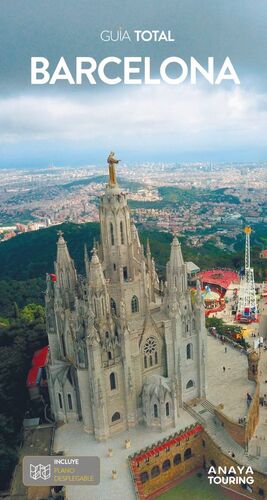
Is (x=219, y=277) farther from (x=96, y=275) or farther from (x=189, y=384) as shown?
(x=96, y=275)

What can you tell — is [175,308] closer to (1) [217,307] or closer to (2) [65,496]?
(2) [65,496]

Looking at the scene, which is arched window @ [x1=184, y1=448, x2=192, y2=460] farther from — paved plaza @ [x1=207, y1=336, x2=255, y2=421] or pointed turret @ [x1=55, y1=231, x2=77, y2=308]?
pointed turret @ [x1=55, y1=231, x2=77, y2=308]

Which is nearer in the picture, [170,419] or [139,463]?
[139,463]

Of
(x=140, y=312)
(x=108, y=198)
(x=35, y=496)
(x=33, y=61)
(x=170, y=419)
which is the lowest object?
(x=35, y=496)

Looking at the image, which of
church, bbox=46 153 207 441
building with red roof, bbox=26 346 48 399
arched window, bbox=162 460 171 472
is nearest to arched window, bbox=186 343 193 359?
church, bbox=46 153 207 441

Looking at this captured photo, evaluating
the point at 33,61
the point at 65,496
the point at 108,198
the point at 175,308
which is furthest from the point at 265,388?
the point at 33,61

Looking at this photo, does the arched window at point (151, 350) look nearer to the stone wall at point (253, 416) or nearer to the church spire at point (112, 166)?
the stone wall at point (253, 416)

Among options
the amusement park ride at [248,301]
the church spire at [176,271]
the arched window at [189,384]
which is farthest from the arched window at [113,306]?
the amusement park ride at [248,301]
